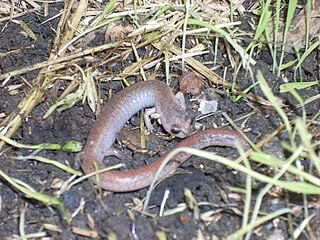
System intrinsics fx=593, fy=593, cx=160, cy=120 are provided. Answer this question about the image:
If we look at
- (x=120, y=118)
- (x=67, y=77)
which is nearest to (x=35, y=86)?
(x=67, y=77)

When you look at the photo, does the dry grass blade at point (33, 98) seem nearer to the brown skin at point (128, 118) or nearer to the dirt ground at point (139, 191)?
the dirt ground at point (139, 191)

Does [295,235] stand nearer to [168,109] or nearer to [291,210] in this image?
[291,210]

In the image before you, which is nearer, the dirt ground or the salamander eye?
the dirt ground

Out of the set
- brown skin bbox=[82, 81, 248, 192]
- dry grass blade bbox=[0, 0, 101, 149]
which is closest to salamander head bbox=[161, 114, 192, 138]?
brown skin bbox=[82, 81, 248, 192]

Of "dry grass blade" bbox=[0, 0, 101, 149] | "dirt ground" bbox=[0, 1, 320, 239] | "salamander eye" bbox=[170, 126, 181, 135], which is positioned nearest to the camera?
"dirt ground" bbox=[0, 1, 320, 239]

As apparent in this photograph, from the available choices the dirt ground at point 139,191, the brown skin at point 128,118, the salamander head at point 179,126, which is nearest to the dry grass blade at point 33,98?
the dirt ground at point 139,191

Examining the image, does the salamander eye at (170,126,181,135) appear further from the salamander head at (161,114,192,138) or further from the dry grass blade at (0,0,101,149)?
the dry grass blade at (0,0,101,149)
